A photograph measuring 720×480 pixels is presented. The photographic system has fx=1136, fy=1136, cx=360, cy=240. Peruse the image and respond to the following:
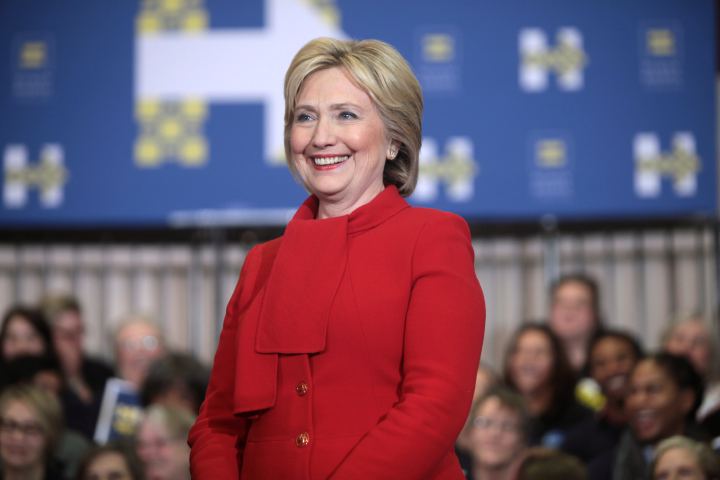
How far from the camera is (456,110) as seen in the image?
5.84m

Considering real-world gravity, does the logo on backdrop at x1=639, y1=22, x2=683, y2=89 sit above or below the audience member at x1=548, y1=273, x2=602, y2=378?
above

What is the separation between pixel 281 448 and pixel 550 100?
4.27 metres

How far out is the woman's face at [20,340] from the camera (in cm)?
522

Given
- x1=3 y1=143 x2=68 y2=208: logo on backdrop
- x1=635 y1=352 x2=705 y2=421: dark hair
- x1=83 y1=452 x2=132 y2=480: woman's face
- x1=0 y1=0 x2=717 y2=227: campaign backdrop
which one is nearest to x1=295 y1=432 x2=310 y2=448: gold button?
x1=83 y1=452 x2=132 y2=480: woman's face

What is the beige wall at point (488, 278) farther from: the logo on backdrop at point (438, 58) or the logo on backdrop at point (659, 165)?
the logo on backdrop at point (438, 58)

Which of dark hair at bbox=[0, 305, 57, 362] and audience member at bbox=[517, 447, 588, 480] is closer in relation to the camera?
audience member at bbox=[517, 447, 588, 480]

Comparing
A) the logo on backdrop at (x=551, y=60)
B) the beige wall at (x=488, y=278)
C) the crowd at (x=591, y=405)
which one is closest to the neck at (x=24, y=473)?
the crowd at (x=591, y=405)

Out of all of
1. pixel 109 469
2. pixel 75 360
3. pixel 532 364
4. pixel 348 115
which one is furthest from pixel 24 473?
pixel 348 115

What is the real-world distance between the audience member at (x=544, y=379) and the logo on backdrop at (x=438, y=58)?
1.46 m

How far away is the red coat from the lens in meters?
1.74

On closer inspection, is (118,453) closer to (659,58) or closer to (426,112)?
(426,112)

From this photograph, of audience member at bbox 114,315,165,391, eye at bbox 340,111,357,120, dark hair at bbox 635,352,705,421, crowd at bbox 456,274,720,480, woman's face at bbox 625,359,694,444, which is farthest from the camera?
audience member at bbox 114,315,165,391

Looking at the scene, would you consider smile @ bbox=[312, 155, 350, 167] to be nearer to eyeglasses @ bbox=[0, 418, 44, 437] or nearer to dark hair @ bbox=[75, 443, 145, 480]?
dark hair @ bbox=[75, 443, 145, 480]

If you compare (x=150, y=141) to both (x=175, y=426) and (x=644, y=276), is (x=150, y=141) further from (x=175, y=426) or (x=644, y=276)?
(x=644, y=276)
